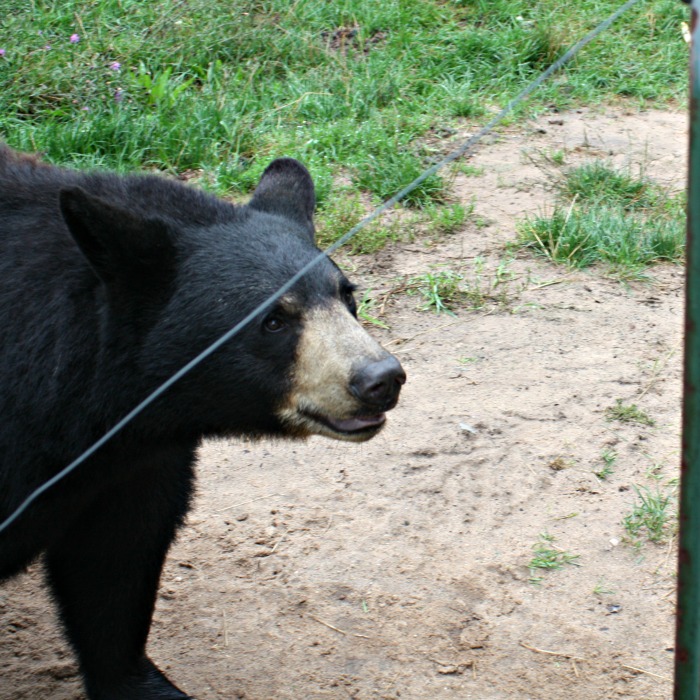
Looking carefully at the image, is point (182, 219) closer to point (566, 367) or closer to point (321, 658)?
point (321, 658)

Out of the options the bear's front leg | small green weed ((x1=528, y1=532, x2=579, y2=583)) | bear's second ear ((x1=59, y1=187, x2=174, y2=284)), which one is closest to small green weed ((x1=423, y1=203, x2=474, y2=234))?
small green weed ((x1=528, y1=532, x2=579, y2=583))

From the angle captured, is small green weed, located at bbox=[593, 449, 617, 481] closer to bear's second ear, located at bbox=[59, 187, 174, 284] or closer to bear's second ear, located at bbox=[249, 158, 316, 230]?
bear's second ear, located at bbox=[249, 158, 316, 230]

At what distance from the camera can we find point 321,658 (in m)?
4.07

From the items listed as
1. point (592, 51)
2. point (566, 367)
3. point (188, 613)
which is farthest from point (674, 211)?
point (188, 613)

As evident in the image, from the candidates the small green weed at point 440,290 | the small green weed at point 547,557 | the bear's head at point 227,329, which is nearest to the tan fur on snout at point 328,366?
the bear's head at point 227,329

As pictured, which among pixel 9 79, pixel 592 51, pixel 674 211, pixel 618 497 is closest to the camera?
pixel 618 497

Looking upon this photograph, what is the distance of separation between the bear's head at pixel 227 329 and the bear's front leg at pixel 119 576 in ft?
1.34

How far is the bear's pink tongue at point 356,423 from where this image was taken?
3.23m

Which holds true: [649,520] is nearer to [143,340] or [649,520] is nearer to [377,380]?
[377,380]

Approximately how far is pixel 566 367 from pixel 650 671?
2049 mm

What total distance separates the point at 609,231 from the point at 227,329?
154 inches

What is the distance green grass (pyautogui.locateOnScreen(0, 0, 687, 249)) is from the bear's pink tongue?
3717 millimetres

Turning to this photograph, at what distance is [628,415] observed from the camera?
5.28m

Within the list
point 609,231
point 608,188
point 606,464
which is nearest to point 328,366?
point 606,464
